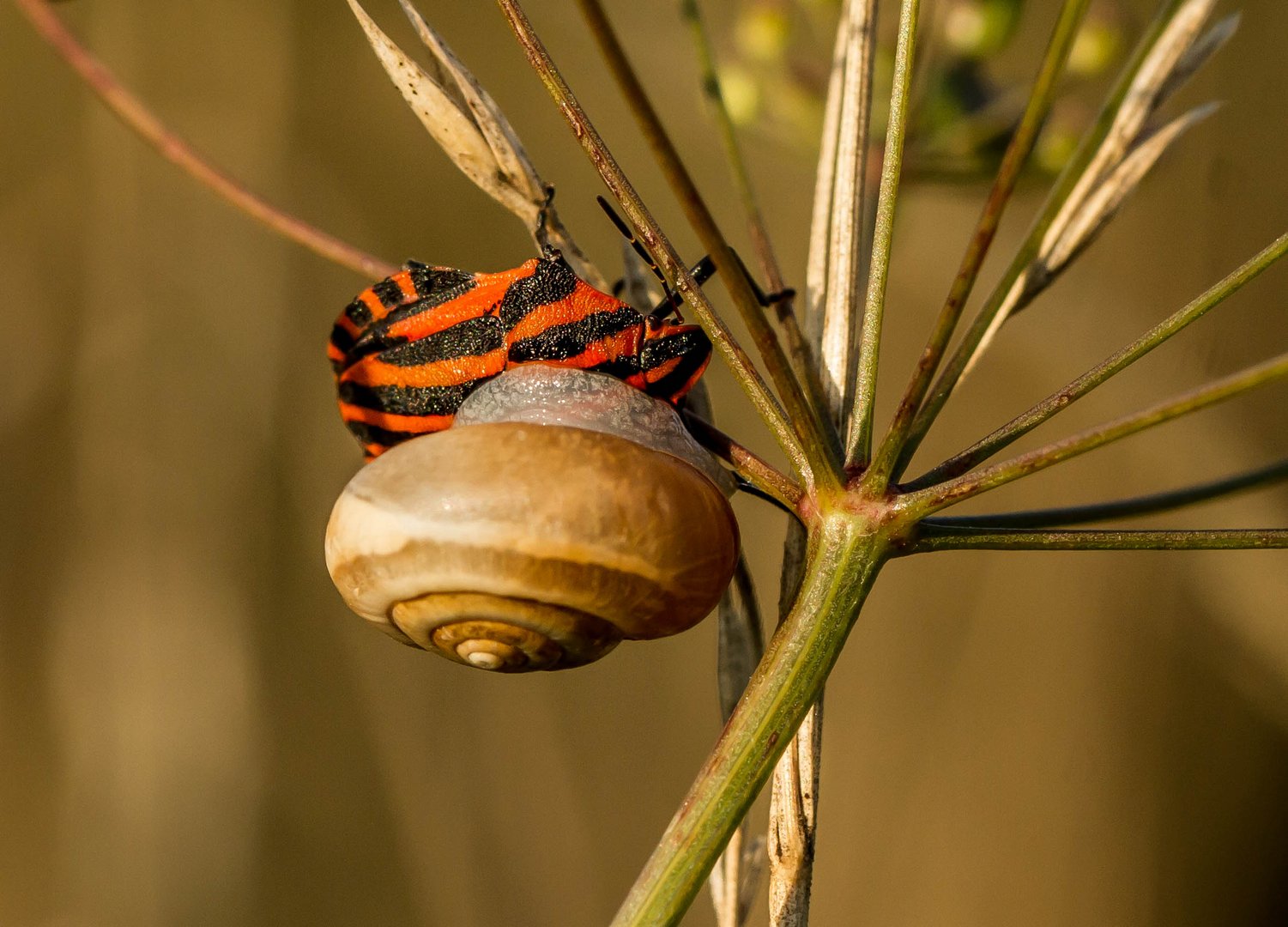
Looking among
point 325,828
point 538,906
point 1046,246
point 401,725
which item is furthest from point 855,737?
point 1046,246

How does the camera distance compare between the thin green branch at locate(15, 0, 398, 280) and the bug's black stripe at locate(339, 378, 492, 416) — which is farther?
the bug's black stripe at locate(339, 378, 492, 416)

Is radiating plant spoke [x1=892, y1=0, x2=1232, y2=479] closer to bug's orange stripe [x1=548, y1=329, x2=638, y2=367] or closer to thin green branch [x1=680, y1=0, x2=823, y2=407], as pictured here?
thin green branch [x1=680, y1=0, x2=823, y2=407]

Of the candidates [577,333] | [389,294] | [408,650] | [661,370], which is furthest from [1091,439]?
[408,650]

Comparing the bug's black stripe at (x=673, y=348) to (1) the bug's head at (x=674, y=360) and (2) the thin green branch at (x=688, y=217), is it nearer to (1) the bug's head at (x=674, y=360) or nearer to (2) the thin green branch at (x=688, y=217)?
(1) the bug's head at (x=674, y=360)

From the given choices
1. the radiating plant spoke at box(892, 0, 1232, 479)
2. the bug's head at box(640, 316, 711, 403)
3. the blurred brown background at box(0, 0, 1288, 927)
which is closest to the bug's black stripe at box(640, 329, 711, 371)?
the bug's head at box(640, 316, 711, 403)

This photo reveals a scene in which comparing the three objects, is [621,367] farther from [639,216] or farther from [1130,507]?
[1130,507]

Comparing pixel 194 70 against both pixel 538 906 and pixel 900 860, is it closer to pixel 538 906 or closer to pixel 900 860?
pixel 538 906

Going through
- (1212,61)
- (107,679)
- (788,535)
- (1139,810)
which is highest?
(1212,61)
